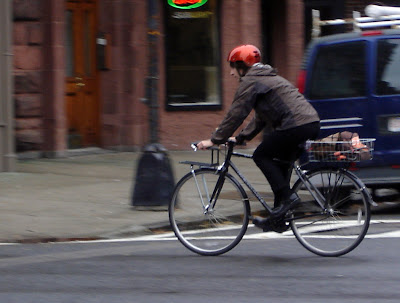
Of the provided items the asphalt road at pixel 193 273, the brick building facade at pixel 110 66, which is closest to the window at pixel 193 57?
the brick building facade at pixel 110 66

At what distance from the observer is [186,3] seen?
643 inches

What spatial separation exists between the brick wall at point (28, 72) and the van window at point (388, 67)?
6703mm

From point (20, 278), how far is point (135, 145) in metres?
9.12

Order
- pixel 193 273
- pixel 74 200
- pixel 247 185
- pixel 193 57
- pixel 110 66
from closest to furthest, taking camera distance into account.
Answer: pixel 193 273 < pixel 247 185 < pixel 74 200 < pixel 110 66 < pixel 193 57

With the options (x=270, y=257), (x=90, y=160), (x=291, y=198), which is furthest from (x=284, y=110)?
(x=90, y=160)

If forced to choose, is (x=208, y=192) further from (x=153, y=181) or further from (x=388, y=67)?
(x=388, y=67)

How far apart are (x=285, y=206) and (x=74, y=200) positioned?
3892 millimetres

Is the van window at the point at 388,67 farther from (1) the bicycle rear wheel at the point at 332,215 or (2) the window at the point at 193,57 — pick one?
(2) the window at the point at 193,57

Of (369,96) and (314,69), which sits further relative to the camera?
(314,69)

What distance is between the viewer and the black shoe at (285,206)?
738cm

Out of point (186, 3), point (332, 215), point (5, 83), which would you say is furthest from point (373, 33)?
point (186, 3)

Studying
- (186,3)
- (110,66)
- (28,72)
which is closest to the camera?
(28,72)

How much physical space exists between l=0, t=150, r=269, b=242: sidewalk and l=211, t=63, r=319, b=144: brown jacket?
6.96ft

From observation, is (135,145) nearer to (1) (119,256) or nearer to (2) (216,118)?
(2) (216,118)
